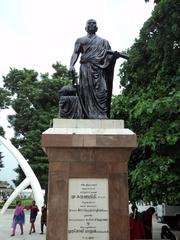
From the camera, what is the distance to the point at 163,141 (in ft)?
43.2

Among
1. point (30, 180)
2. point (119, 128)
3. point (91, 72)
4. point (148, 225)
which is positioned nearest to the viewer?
point (119, 128)

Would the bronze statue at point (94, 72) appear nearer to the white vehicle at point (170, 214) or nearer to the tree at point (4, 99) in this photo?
the white vehicle at point (170, 214)

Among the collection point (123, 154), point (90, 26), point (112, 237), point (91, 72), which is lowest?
point (112, 237)

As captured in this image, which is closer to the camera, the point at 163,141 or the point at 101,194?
the point at 101,194

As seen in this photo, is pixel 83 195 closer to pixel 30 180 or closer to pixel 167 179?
pixel 167 179

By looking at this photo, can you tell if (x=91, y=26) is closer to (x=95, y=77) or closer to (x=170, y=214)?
(x=95, y=77)

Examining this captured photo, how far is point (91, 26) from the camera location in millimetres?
9789

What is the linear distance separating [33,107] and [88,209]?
32418mm

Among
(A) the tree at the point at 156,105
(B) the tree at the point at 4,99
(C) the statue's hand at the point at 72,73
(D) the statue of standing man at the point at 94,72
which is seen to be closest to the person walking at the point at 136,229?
(A) the tree at the point at 156,105

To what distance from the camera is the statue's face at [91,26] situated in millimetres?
9789

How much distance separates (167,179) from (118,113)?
13.1ft

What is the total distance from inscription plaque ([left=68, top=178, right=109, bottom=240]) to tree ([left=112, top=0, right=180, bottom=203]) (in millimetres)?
4968

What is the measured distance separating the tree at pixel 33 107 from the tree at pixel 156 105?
21.1m

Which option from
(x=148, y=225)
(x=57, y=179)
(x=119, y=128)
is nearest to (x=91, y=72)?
(x=119, y=128)
